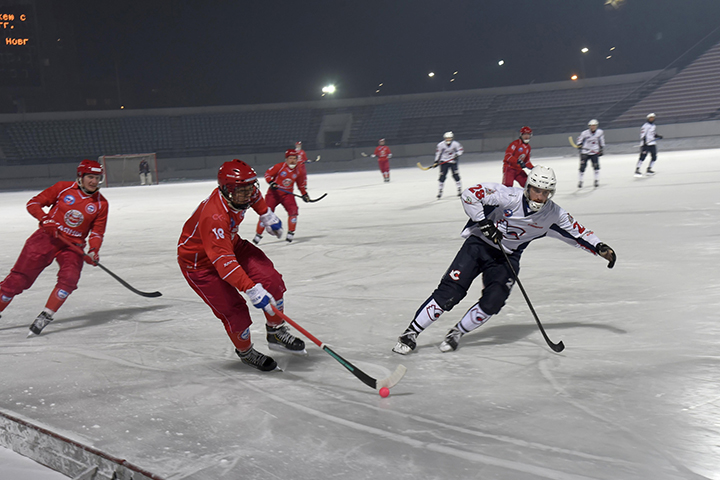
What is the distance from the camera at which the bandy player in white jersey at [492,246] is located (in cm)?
344

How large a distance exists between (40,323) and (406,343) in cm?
264

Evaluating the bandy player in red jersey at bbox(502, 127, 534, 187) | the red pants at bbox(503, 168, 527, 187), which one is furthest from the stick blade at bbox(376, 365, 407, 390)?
the red pants at bbox(503, 168, 527, 187)

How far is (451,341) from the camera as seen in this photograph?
354cm

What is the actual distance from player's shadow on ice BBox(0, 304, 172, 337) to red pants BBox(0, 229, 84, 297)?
0.89 ft

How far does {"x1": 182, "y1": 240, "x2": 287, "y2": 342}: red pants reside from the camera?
321cm

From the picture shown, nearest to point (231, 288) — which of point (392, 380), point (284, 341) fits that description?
point (284, 341)

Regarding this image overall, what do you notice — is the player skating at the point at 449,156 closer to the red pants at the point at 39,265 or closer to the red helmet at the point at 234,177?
the red pants at the point at 39,265

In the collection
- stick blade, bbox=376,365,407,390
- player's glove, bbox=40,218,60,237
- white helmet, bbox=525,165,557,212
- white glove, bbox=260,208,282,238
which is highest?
white helmet, bbox=525,165,557,212

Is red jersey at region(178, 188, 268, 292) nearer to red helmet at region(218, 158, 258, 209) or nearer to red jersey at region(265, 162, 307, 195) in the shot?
red helmet at region(218, 158, 258, 209)

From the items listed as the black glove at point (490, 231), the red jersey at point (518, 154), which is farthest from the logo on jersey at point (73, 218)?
the red jersey at point (518, 154)

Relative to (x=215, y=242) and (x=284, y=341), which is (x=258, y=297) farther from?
(x=284, y=341)

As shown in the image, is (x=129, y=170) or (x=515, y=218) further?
(x=129, y=170)

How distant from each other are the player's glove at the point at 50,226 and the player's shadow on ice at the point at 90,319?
2.26 feet

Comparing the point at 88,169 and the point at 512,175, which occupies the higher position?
the point at 88,169
